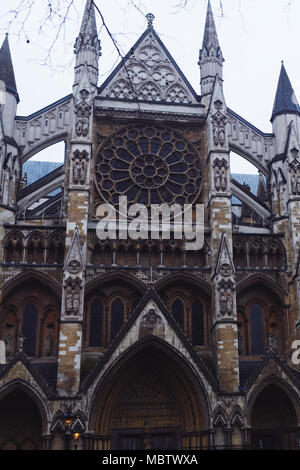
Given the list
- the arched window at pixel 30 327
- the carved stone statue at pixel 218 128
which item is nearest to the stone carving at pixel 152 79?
the carved stone statue at pixel 218 128

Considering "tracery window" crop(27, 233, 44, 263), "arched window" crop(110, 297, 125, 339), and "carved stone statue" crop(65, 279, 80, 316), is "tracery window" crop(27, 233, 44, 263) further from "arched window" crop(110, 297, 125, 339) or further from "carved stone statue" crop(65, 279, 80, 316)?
"arched window" crop(110, 297, 125, 339)

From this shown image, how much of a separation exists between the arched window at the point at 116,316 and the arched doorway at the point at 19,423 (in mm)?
4474

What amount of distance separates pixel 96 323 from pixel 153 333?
10.1 ft

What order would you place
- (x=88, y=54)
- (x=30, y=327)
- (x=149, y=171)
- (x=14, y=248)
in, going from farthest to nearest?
(x=88, y=54), (x=149, y=171), (x=14, y=248), (x=30, y=327)

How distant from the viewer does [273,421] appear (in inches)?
935

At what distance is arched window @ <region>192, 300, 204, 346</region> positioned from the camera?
24875 millimetres

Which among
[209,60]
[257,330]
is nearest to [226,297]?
[257,330]

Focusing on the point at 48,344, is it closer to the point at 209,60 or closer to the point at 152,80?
the point at 152,80

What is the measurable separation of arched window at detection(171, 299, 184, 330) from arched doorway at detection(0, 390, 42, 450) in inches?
279

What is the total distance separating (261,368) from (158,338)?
4.33 metres

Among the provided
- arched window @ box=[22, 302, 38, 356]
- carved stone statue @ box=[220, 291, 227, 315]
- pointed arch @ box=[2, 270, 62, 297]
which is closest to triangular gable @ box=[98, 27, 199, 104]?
pointed arch @ box=[2, 270, 62, 297]

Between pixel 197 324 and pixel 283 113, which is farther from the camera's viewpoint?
pixel 283 113

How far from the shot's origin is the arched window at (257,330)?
82.3 feet

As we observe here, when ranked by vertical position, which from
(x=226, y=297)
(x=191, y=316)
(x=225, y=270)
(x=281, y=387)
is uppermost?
(x=225, y=270)
